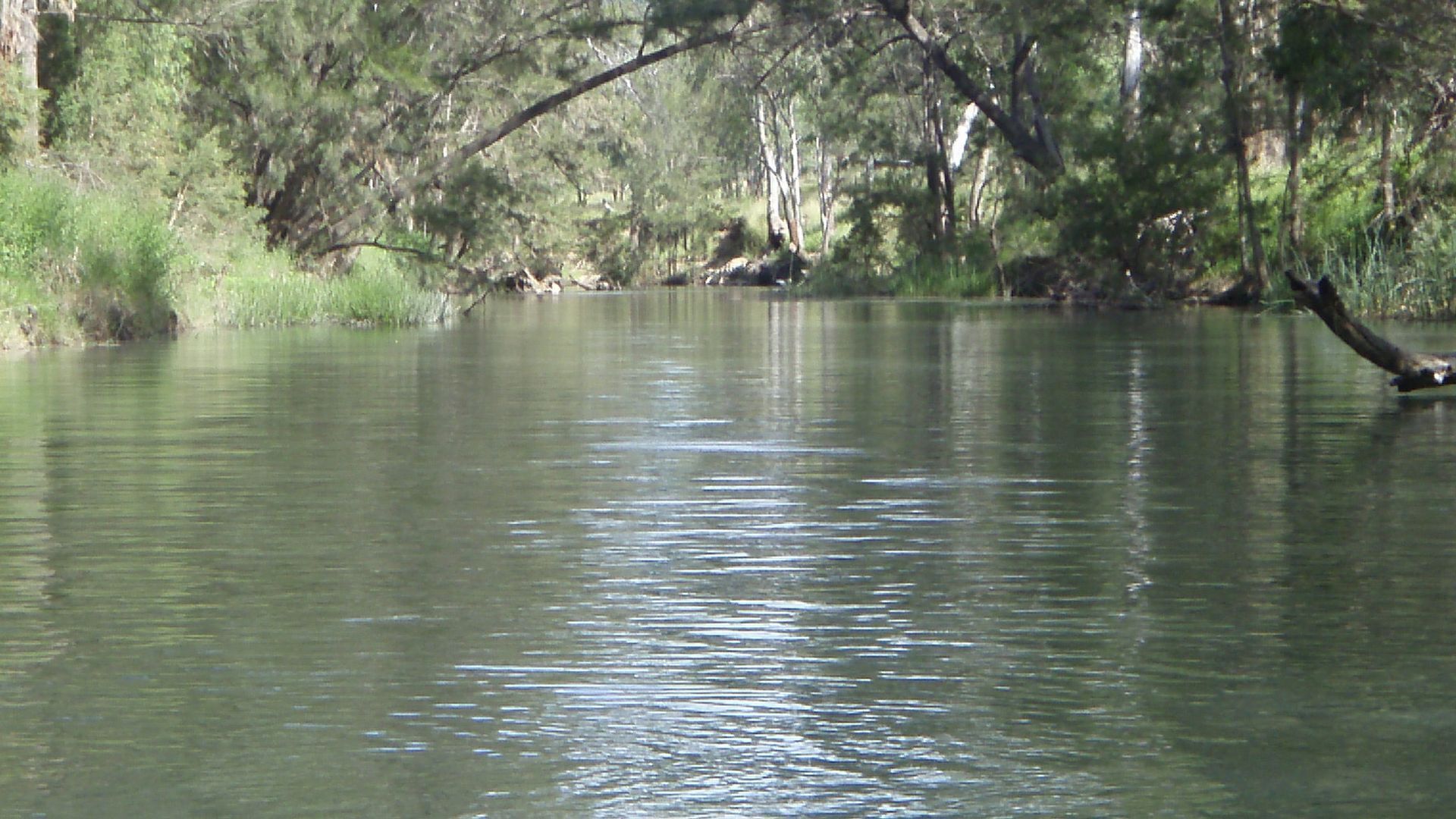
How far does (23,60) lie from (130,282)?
4.22 meters

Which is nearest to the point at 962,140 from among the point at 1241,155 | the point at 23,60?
the point at 1241,155

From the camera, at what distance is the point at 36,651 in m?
6.08

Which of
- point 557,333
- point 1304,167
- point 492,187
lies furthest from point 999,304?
point 557,333

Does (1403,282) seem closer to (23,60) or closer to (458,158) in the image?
(458,158)

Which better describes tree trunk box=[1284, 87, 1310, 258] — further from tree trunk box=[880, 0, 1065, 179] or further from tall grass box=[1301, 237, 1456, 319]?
tree trunk box=[880, 0, 1065, 179]

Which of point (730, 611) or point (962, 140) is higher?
point (962, 140)

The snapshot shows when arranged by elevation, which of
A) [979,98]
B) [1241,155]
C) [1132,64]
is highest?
[1132,64]

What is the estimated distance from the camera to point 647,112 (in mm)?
43750

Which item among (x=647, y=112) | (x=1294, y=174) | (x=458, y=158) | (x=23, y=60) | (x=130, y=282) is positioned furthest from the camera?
(x=647, y=112)

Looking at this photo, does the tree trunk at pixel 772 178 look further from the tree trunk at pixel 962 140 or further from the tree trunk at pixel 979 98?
the tree trunk at pixel 979 98

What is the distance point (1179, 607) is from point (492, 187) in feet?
112

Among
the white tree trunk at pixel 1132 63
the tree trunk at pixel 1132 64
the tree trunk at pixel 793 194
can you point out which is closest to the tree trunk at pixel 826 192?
the tree trunk at pixel 793 194

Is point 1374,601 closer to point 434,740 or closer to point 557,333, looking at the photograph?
point 434,740

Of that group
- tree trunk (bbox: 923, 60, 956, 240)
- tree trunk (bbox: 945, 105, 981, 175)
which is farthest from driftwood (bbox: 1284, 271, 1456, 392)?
tree trunk (bbox: 945, 105, 981, 175)
